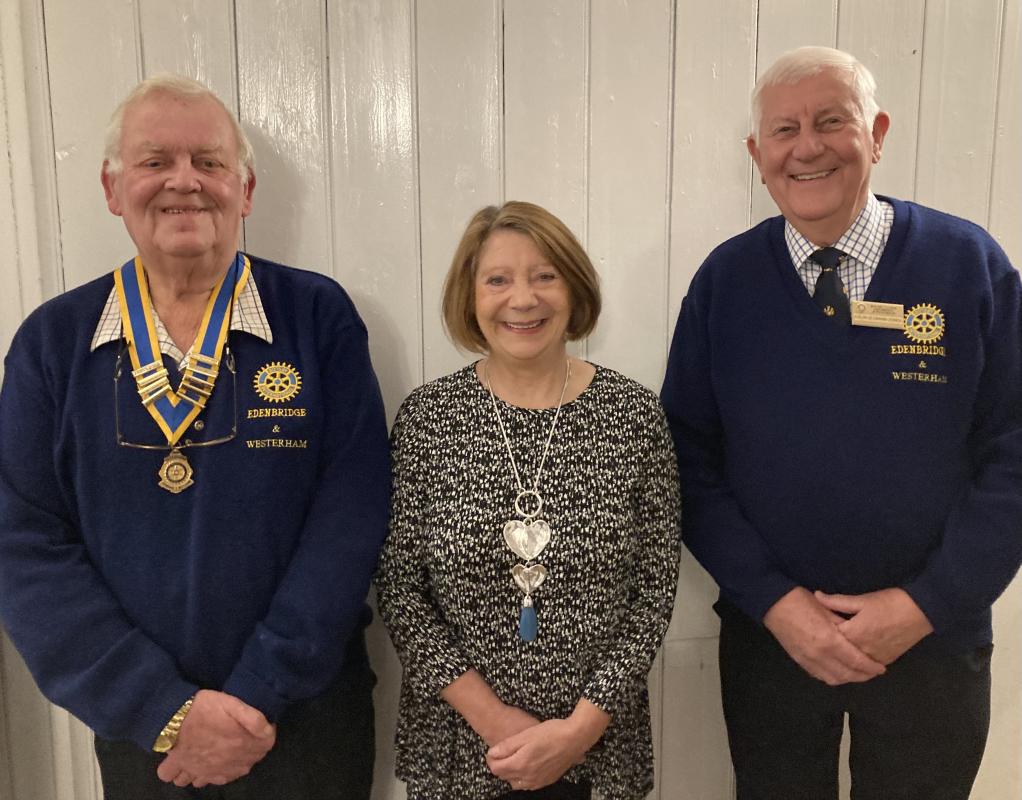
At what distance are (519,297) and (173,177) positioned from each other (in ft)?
1.97

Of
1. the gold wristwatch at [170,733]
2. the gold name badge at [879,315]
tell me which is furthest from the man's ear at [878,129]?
the gold wristwatch at [170,733]

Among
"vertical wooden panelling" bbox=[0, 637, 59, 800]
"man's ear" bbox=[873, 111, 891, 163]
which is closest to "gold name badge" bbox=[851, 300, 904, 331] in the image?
"man's ear" bbox=[873, 111, 891, 163]

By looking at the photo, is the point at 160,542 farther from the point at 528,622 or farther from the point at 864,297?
the point at 864,297

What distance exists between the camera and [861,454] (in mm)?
1348

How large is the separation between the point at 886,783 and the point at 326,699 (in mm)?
1046

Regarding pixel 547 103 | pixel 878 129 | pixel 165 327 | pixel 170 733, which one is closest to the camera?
pixel 170 733

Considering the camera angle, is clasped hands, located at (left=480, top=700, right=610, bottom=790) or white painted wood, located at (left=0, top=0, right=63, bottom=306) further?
white painted wood, located at (left=0, top=0, right=63, bottom=306)

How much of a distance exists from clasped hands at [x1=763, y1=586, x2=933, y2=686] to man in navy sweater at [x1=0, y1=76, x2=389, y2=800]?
2.45 ft

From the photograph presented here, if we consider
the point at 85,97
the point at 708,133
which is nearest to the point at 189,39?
the point at 85,97

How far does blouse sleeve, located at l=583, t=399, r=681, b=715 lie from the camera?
1296mm

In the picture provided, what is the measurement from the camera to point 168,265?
1.32 m

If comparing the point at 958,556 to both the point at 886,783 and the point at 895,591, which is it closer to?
the point at 895,591

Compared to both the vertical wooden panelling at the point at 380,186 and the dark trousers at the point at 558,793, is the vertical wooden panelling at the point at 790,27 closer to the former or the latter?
the vertical wooden panelling at the point at 380,186

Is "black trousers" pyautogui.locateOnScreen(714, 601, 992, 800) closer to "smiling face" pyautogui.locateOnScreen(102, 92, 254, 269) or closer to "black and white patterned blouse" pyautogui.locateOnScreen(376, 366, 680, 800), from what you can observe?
"black and white patterned blouse" pyautogui.locateOnScreen(376, 366, 680, 800)
